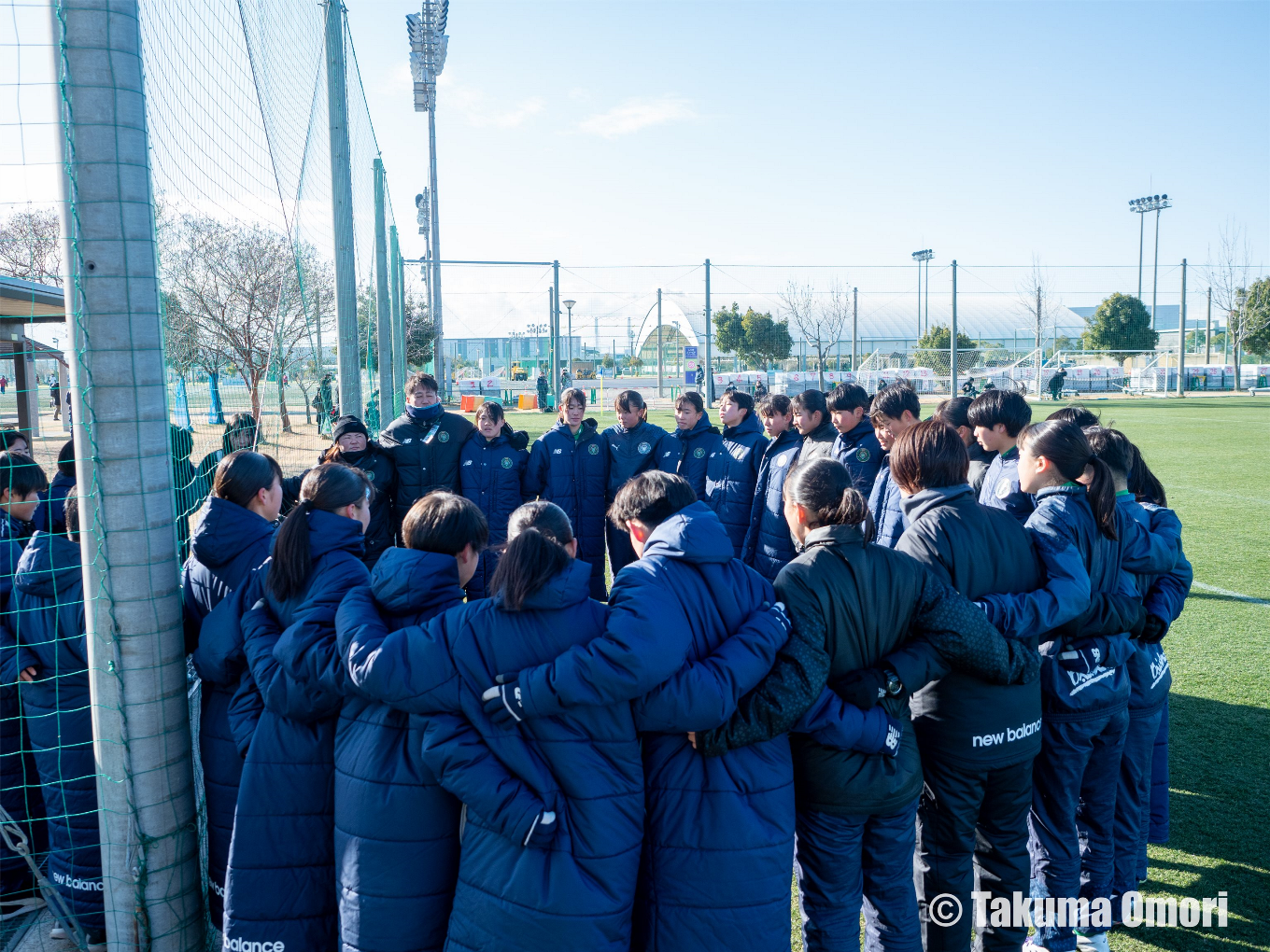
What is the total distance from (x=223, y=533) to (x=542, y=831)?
142cm

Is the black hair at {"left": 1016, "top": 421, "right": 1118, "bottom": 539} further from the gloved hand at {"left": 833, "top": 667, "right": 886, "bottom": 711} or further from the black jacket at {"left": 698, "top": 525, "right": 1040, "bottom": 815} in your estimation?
the gloved hand at {"left": 833, "top": 667, "right": 886, "bottom": 711}

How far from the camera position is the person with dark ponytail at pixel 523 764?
6.32 feet

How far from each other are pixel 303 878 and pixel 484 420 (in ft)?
13.5

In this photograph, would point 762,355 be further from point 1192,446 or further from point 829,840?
point 829,840

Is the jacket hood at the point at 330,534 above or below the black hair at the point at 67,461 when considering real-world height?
below

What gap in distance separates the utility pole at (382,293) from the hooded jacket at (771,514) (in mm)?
3536

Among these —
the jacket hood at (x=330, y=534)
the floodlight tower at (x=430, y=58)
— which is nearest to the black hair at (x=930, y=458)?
the jacket hood at (x=330, y=534)

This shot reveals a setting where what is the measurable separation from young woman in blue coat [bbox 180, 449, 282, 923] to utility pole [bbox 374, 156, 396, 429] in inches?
183

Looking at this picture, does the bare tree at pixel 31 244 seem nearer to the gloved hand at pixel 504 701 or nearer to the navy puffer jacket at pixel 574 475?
the navy puffer jacket at pixel 574 475

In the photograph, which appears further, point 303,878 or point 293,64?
point 293,64

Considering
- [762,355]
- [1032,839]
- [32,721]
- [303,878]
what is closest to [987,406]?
[1032,839]

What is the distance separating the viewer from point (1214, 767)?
164 inches
